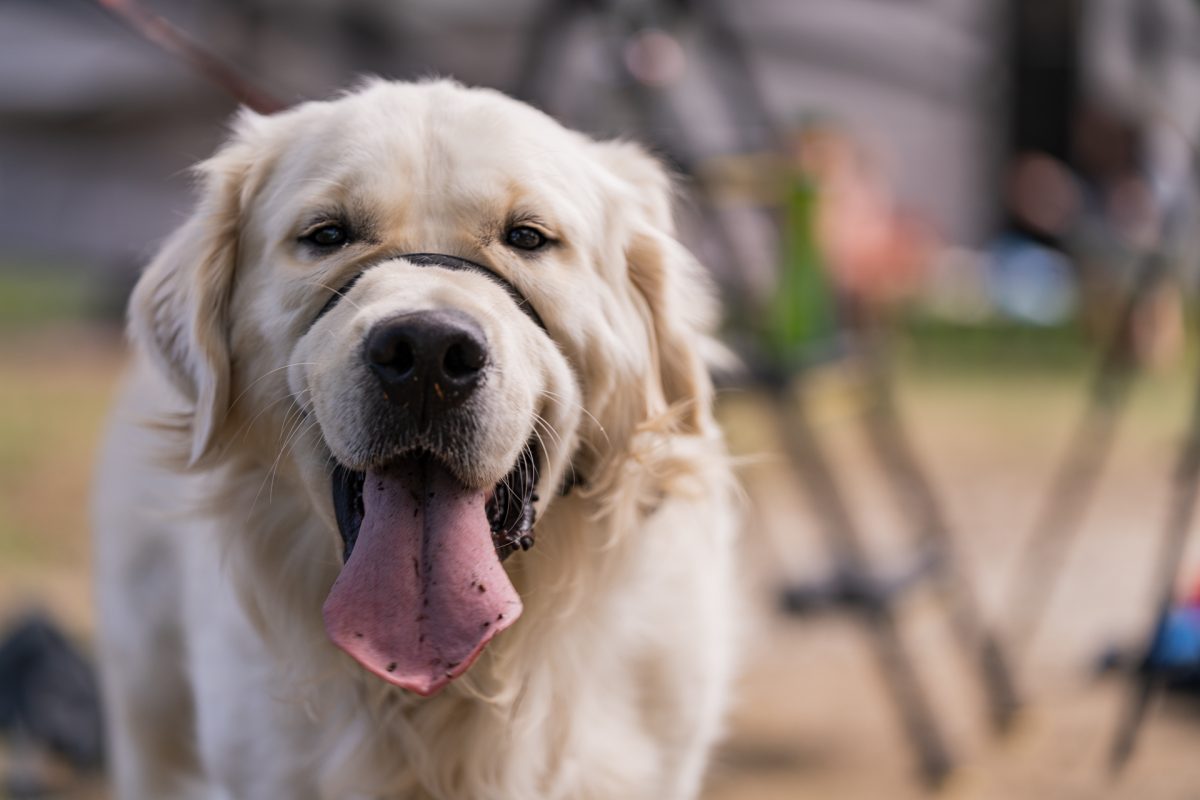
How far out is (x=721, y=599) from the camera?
2850 mm

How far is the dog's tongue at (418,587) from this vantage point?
81.0 inches

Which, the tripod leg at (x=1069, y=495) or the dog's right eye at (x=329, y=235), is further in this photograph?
the tripod leg at (x=1069, y=495)

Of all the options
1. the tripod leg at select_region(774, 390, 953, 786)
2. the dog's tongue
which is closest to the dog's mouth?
the dog's tongue

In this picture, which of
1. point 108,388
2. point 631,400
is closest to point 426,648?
point 631,400

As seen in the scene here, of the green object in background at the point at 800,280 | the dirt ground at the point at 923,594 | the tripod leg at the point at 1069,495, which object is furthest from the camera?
the tripod leg at the point at 1069,495

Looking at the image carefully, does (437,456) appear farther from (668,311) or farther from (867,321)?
(867,321)

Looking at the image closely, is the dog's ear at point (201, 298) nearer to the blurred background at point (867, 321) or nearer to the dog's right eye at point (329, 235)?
the dog's right eye at point (329, 235)

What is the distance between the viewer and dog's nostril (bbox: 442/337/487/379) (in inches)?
76.5

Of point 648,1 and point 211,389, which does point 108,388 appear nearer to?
point 648,1

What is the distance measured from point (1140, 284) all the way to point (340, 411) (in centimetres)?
299

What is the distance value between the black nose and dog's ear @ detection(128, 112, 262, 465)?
0.53 metres

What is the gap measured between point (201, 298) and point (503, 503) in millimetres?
693

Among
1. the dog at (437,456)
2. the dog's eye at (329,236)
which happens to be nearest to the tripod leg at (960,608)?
the dog at (437,456)

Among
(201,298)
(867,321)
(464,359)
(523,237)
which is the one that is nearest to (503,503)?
(464,359)
